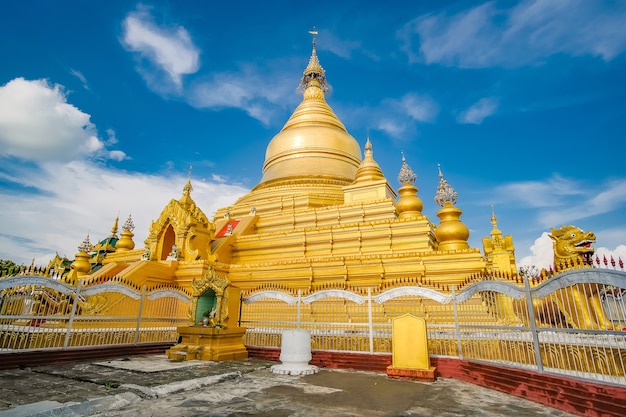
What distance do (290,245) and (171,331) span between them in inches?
321

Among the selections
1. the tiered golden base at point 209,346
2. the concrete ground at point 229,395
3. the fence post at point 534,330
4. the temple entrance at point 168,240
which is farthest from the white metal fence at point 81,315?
the fence post at point 534,330

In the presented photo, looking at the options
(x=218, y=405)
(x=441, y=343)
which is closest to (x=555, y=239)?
(x=441, y=343)

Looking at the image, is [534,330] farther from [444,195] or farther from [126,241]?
[126,241]

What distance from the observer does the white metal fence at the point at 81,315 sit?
26.2ft

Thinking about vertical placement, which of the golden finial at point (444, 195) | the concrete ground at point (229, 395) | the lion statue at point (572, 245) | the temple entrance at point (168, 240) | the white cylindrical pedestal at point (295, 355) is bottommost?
the concrete ground at point (229, 395)

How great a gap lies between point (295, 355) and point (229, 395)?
8.18 ft

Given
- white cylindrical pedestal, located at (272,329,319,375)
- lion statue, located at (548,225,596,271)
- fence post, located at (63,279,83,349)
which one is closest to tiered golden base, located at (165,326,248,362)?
white cylindrical pedestal, located at (272,329,319,375)

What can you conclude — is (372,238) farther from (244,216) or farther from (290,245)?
(244,216)

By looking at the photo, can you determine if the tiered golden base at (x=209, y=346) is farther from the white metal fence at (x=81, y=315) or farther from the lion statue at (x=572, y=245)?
the lion statue at (x=572, y=245)

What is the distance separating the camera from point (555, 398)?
4.89 metres

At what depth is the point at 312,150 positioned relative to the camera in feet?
85.3

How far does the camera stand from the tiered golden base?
891cm

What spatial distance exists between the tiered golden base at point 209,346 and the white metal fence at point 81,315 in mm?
1890

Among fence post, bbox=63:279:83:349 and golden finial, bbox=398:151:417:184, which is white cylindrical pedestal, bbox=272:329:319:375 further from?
golden finial, bbox=398:151:417:184
